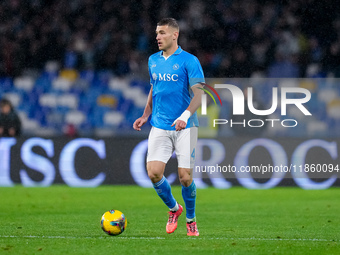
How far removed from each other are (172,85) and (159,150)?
26.4 inches

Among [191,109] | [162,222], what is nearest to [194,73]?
[191,109]

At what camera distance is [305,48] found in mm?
18219

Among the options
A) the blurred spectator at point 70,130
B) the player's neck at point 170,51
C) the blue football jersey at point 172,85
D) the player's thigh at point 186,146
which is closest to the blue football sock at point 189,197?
the player's thigh at point 186,146

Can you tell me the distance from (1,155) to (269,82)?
5.48m

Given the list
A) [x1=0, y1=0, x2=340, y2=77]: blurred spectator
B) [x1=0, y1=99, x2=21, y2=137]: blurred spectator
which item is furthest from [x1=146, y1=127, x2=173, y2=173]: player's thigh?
[x1=0, y1=0, x2=340, y2=77]: blurred spectator

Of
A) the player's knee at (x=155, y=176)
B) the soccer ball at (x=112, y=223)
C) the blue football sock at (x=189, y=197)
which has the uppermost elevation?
the player's knee at (x=155, y=176)

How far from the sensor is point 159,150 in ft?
22.9

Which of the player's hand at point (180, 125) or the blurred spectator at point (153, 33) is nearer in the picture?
the player's hand at point (180, 125)

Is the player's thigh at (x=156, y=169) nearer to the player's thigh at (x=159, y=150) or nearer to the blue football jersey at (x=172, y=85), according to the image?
the player's thigh at (x=159, y=150)

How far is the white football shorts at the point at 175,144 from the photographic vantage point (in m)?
6.94

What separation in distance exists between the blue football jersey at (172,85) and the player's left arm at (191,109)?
0.14 m

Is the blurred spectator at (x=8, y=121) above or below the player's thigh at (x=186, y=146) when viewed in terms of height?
below

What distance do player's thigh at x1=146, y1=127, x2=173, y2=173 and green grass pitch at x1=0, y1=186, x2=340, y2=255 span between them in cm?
71

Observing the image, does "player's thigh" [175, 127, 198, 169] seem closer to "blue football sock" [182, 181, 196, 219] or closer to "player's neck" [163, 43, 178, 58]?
"blue football sock" [182, 181, 196, 219]
